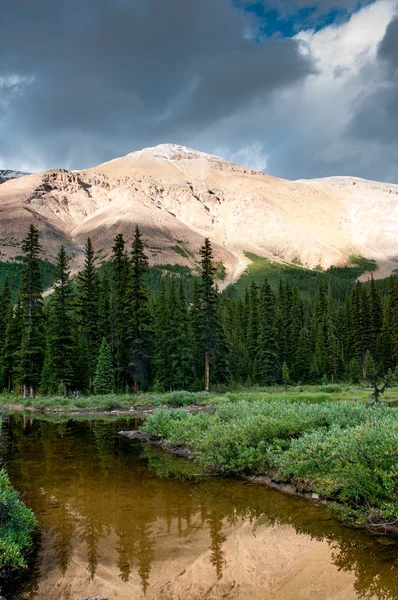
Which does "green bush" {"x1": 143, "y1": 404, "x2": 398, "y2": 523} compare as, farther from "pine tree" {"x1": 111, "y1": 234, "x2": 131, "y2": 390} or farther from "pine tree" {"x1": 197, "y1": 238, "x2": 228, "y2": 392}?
"pine tree" {"x1": 111, "y1": 234, "x2": 131, "y2": 390}

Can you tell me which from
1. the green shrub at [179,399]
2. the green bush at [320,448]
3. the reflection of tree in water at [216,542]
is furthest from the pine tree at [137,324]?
the reflection of tree in water at [216,542]

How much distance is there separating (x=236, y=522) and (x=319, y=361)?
6740 cm

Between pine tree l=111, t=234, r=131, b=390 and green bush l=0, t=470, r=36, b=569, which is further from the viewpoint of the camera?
pine tree l=111, t=234, r=131, b=390

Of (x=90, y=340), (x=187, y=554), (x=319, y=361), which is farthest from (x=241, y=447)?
(x=319, y=361)

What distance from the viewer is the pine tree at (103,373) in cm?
4856

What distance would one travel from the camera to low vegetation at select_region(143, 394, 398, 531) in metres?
11.5

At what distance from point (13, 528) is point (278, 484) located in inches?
371

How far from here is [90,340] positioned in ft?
178

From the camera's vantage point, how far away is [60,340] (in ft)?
166

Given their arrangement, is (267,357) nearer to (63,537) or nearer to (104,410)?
(104,410)

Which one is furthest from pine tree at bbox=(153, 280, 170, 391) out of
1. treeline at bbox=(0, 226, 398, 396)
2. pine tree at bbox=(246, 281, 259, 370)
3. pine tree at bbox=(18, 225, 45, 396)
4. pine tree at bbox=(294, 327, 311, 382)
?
pine tree at bbox=(294, 327, 311, 382)

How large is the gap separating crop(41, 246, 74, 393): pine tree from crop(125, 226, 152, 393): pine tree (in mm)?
6972

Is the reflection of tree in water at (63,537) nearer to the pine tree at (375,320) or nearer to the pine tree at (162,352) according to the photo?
the pine tree at (162,352)

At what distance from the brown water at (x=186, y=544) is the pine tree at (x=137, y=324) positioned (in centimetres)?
3154
